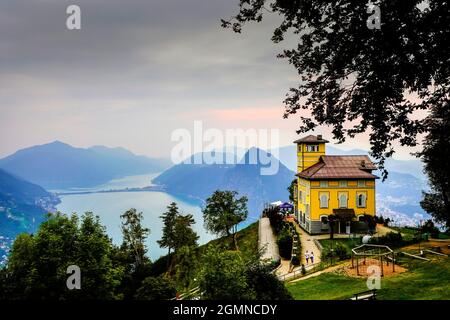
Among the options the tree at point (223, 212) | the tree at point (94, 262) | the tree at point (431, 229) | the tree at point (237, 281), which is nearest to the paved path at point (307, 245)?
the tree at point (223, 212)

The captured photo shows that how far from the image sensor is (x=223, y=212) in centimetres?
5041

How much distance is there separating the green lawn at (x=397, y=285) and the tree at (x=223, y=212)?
967 inches

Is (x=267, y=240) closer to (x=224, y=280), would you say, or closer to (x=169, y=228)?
(x=169, y=228)

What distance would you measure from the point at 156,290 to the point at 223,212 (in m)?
22.0

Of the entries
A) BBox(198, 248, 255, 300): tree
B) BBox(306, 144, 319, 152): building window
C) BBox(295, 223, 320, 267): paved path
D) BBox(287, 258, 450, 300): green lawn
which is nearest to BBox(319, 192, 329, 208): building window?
BBox(295, 223, 320, 267): paved path

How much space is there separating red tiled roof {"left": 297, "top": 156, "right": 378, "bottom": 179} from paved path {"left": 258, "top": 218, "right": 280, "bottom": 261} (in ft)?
27.7

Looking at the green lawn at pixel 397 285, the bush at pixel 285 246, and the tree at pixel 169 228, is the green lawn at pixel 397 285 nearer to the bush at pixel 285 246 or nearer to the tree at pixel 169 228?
the bush at pixel 285 246

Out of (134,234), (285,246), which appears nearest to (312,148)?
(285,246)

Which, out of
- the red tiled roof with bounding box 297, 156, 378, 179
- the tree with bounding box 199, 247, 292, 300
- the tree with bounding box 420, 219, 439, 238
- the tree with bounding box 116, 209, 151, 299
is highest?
the red tiled roof with bounding box 297, 156, 378, 179

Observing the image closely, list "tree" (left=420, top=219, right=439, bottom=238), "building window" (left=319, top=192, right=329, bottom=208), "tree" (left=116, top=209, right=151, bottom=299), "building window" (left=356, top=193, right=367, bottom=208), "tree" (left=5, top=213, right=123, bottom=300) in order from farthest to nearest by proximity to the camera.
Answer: "tree" (left=116, top=209, right=151, bottom=299) → "building window" (left=356, top=193, right=367, bottom=208) → "building window" (left=319, top=192, right=329, bottom=208) → "tree" (left=420, top=219, right=439, bottom=238) → "tree" (left=5, top=213, right=123, bottom=300)

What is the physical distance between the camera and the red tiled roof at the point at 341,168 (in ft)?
146

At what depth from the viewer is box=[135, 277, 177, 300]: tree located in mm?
29062

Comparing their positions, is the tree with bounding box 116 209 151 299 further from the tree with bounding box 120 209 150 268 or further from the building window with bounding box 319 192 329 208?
the building window with bounding box 319 192 329 208
